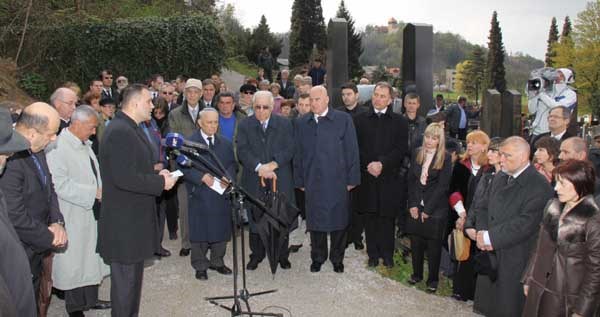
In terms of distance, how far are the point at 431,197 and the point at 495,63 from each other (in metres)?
58.2

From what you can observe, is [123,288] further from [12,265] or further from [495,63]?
[495,63]

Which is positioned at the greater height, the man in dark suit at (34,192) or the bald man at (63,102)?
the bald man at (63,102)

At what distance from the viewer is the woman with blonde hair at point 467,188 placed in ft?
18.0

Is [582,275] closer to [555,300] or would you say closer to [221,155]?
[555,300]

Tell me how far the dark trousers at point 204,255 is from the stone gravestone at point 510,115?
13.1 feet

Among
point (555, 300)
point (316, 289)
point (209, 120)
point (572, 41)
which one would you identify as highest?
point (572, 41)

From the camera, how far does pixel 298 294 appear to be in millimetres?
5766

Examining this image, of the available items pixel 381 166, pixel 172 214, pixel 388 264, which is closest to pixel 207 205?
pixel 172 214

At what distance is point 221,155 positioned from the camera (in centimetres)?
610

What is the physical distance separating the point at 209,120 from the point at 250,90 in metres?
2.52

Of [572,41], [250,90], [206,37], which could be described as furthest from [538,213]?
[572,41]

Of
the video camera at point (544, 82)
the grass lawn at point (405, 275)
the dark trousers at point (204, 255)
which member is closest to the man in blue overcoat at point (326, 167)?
the grass lawn at point (405, 275)

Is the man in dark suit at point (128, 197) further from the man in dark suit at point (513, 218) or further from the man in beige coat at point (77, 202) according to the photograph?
the man in dark suit at point (513, 218)

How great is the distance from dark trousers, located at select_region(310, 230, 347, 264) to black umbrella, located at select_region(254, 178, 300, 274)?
18.5 inches
